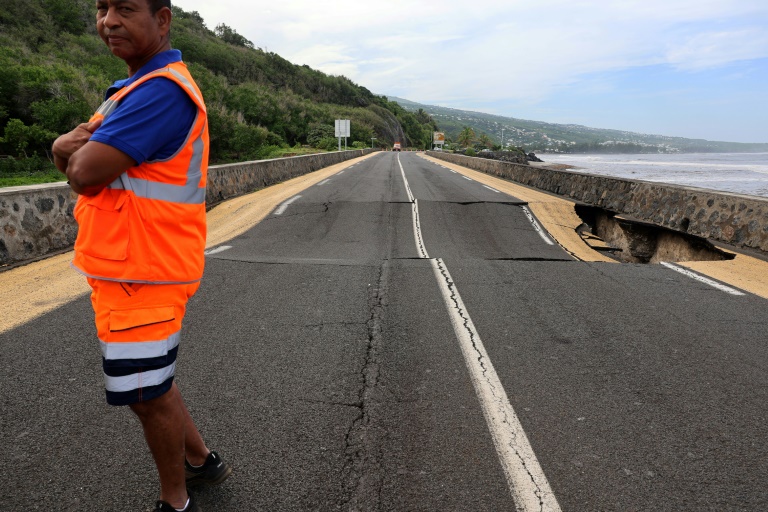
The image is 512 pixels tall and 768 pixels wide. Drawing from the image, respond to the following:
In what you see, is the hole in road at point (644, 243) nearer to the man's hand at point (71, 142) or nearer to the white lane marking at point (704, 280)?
the white lane marking at point (704, 280)

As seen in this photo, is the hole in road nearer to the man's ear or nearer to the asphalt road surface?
the asphalt road surface

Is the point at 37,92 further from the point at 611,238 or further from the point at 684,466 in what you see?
the point at 684,466

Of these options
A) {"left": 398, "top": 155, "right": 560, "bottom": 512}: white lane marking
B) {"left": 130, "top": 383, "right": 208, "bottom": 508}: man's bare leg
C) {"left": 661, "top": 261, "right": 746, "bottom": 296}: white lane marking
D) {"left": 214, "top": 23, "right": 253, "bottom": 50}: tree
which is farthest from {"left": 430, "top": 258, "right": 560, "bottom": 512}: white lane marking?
{"left": 214, "top": 23, "right": 253, "bottom": 50}: tree

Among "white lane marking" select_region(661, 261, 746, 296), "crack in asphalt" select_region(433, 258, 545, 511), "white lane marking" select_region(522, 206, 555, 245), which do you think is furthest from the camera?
"white lane marking" select_region(522, 206, 555, 245)

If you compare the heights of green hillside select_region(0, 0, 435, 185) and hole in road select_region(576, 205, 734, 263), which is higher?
green hillside select_region(0, 0, 435, 185)

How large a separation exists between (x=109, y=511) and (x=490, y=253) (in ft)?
21.9

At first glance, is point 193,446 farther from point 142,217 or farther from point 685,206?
point 685,206

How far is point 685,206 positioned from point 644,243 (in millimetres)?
1434

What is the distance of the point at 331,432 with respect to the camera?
8.94ft

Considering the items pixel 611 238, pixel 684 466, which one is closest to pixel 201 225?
pixel 684 466

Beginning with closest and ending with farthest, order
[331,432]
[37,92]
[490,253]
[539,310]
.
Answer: [331,432] → [539,310] → [490,253] → [37,92]

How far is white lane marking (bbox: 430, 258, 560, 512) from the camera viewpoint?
2248 millimetres

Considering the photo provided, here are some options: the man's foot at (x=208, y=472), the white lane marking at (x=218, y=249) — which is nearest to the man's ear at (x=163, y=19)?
the man's foot at (x=208, y=472)

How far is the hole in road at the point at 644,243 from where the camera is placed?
8664 mm
